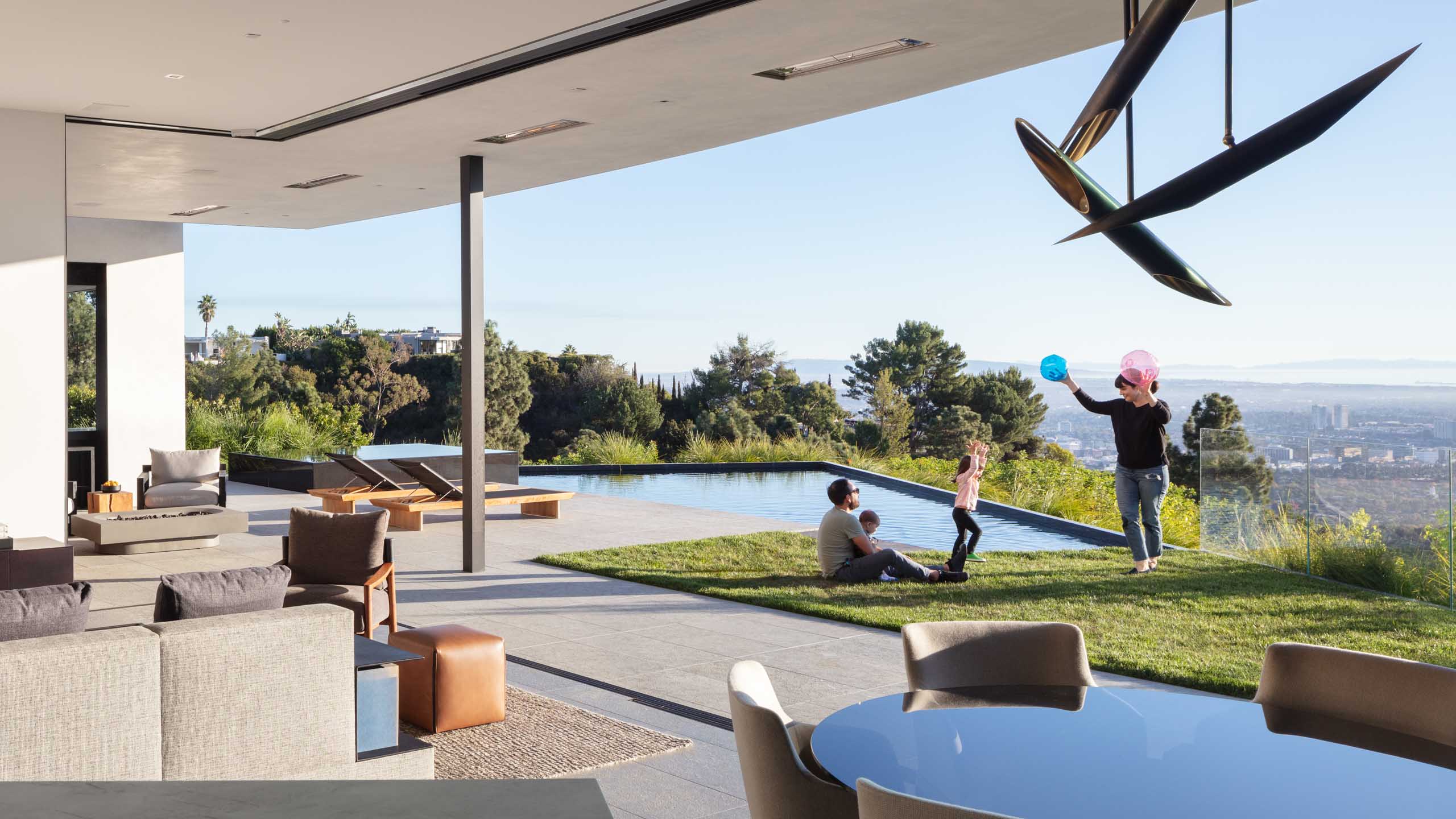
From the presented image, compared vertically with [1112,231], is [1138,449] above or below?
below

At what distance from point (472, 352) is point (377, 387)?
75.5 feet

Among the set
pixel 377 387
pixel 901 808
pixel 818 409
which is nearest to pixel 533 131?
pixel 901 808

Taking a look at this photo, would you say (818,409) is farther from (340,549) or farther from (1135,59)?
(1135,59)

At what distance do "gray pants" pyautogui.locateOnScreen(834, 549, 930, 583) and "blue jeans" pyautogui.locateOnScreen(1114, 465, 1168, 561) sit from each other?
1827 millimetres

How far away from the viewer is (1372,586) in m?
8.22

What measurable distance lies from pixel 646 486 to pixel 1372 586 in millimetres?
9983

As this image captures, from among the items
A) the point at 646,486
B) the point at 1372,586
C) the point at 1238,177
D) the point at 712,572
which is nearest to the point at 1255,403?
the point at 646,486

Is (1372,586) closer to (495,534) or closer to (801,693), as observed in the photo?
(801,693)

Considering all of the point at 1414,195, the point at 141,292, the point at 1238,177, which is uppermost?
the point at 1414,195

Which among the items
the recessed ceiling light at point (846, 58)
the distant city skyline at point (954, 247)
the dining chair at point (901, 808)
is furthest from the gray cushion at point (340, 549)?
the distant city skyline at point (954, 247)

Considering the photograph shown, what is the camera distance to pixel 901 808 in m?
1.83

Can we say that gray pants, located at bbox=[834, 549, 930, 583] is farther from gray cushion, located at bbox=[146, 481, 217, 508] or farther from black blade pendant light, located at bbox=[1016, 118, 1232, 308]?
gray cushion, located at bbox=[146, 481, 217, 508]

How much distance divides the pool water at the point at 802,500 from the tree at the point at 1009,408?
16.4 m

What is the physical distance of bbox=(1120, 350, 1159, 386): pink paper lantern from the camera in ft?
27.5
